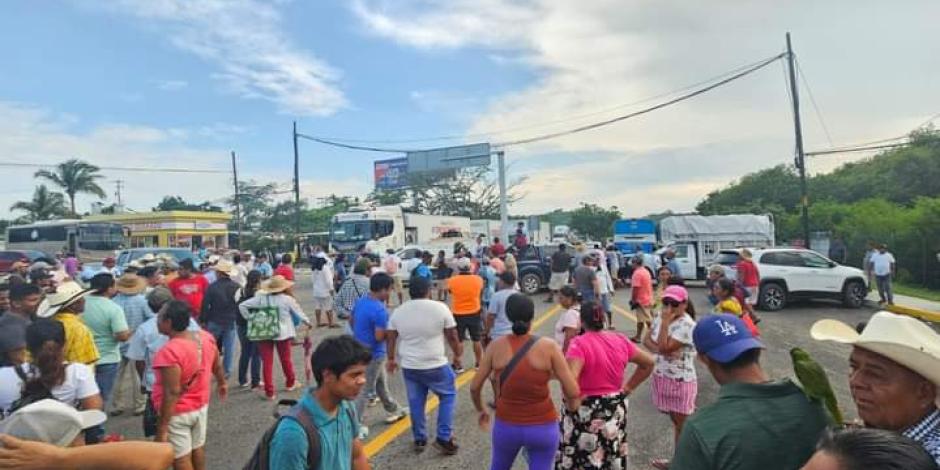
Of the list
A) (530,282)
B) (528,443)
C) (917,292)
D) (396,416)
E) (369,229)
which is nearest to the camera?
(528,443)

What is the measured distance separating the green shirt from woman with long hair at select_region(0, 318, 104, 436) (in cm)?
334

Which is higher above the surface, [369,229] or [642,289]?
[369,229]

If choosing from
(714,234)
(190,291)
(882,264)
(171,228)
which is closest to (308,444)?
(190,291)

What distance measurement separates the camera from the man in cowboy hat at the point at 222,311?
7418mm

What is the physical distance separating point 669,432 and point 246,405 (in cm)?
487

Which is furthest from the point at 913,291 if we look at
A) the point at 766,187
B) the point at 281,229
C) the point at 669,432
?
the point at 281,229

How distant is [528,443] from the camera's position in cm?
352

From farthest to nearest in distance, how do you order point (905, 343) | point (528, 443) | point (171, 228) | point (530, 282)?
1. point (171, 228)
2. point (530, 282)
3. point (528, 443)
4. point (905, 343)

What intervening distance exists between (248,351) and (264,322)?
908 millimetres

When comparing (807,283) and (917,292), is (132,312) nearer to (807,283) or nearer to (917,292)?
(807,283)

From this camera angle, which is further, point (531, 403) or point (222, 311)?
point (222, 311)

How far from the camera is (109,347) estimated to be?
5453 millimetres

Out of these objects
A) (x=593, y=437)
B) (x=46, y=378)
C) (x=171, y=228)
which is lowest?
(x=593, y=437)

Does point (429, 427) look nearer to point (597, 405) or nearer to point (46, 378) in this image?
point (597, 405)
